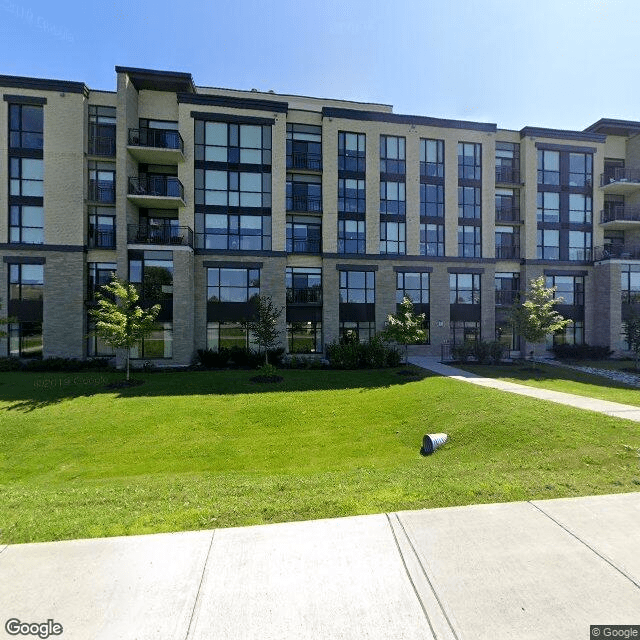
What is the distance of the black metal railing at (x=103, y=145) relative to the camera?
78.5ft

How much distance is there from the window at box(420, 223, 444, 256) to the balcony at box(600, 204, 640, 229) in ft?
49.3

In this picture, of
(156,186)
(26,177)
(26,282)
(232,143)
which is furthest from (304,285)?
(26,177)

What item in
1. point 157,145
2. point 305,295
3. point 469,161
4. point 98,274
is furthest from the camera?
point 469,161

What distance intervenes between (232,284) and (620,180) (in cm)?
3465

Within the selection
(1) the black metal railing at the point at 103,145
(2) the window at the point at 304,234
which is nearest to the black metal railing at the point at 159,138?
(1) the black metal railing at the point at 103,145

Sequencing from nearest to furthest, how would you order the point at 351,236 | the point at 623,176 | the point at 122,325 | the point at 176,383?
the point at 122,325 < the point at 176,383 < the point at 351,236 < the point at 623,176

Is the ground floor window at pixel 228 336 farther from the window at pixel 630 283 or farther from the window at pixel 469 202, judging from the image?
the window at pixel 630 283

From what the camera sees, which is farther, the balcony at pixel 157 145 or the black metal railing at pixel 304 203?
the black metal railing at pixel 304 203

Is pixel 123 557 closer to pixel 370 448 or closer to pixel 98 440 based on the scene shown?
pixel 370 448

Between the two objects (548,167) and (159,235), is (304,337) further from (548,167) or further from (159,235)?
(548,167)

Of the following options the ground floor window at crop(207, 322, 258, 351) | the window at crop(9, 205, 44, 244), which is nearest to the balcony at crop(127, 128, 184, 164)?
the window at crop(9, 205, 44, 244)

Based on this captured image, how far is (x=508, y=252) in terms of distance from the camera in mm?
29547

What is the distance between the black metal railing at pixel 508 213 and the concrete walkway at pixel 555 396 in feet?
52.4

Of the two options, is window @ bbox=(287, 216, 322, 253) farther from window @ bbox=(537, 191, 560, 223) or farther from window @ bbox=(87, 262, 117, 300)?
window @ bbox=(537, 191, 560, 223)
